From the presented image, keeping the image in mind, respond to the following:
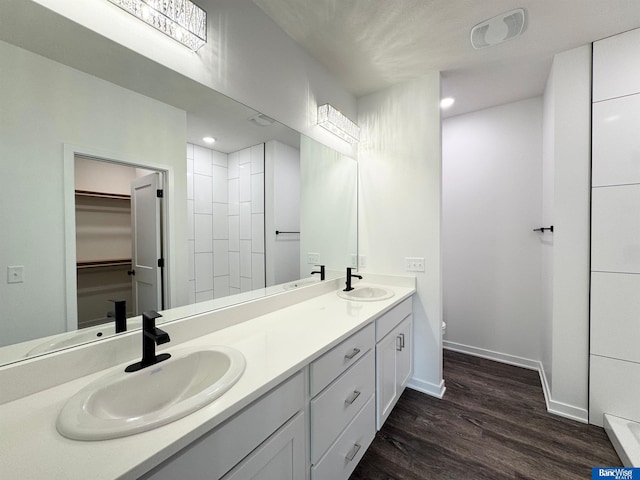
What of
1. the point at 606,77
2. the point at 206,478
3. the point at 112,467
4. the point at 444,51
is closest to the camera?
the point at 112,467

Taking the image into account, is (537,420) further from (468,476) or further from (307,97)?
(307,97)

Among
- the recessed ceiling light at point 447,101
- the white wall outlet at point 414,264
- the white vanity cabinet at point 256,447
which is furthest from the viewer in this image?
the recessed ceiling light at point 447,101

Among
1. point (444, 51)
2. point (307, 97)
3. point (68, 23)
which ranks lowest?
point (68, 23)

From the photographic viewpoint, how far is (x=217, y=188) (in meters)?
1.27

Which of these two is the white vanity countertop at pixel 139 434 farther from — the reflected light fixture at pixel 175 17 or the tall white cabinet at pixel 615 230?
the tall white cabinet at pixel 615 230

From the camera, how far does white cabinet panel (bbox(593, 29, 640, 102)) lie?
59.5 inches

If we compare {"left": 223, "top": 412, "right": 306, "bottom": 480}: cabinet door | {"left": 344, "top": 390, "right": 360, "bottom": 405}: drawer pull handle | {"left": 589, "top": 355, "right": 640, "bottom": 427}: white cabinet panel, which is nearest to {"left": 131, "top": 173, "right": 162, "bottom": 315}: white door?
{"left": 223, "top": 412, "right": 306, "bottom": 480}: cabinet door

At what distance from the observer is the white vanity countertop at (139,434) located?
1.59 feet

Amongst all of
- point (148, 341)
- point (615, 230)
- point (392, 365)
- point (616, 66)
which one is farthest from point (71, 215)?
point (616, 66)

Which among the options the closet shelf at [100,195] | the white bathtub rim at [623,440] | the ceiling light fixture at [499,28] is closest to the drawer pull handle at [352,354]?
the closet shelf at [100,195]

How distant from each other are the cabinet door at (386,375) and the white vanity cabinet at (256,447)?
683 millimetres

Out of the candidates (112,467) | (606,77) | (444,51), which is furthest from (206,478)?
(606,77)

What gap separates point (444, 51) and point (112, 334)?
93.6 inches

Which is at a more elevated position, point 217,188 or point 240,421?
point 217,188
